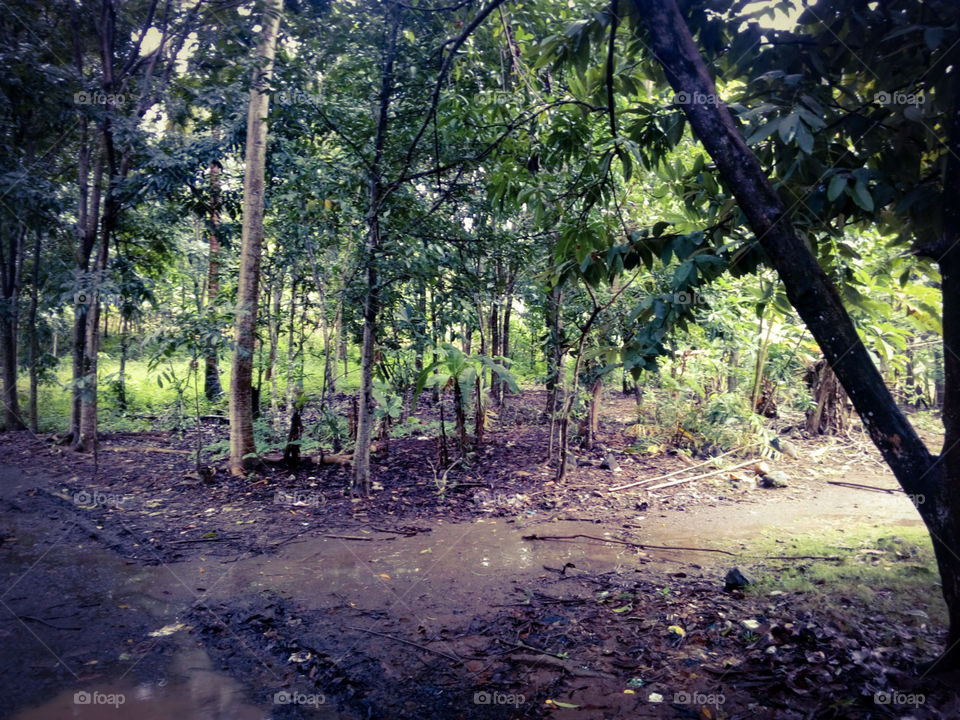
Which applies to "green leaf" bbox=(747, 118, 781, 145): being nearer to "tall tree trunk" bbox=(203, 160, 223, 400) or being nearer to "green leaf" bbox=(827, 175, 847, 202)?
"green leaf" bbox=(827, 175, 847, 202)

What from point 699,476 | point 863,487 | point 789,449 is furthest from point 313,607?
point 789,449

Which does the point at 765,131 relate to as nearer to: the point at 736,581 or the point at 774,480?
the point at 736,581

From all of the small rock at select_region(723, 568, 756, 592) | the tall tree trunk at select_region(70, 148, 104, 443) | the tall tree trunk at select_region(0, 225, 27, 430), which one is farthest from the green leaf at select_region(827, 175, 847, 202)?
the tall tree trunk at select_region(0, 225, 27, 430)

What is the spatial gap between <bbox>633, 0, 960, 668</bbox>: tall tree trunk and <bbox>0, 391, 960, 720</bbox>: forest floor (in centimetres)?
78

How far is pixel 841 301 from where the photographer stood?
228 centimetres

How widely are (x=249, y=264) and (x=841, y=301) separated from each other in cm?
676

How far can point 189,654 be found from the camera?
3.30 meters

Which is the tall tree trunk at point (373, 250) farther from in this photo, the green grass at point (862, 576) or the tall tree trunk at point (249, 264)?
the green grass at point (862, 576)

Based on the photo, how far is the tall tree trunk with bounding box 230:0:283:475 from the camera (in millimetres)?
7094

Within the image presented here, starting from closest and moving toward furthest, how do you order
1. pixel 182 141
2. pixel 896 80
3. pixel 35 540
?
pixel 896 80, pixel 35 540, pixel 182 141

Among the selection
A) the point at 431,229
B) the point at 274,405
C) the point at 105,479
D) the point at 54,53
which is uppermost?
the point at 54,53

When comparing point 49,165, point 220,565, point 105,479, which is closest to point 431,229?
point 220,565

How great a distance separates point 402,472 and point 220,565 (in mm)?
3010

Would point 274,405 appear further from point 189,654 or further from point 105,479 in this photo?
point 189,654
